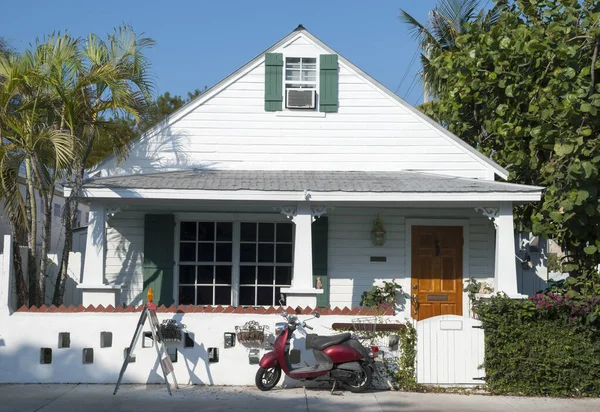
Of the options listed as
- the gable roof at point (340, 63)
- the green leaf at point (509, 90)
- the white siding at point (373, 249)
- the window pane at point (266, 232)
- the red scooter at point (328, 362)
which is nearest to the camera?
the red scooter at point (328, 362)

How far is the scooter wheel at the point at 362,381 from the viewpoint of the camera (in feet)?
32.0

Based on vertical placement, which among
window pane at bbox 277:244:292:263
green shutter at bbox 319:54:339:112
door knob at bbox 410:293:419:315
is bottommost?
door knob at bbox 410:293:419:315

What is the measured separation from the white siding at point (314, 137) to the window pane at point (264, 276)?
6.01 ft

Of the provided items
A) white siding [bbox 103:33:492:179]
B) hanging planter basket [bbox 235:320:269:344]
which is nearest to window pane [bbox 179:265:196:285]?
white siding [bbox 103:33:492:179]

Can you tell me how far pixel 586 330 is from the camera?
1003 cm

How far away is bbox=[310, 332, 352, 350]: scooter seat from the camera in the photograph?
9.70 m

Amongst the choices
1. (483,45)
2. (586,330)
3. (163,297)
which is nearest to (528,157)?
(483,45)

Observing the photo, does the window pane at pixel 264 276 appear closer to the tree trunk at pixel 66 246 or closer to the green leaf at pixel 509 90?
the tree trunk at pixel 66 246

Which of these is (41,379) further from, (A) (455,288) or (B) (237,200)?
(A) (455,288)

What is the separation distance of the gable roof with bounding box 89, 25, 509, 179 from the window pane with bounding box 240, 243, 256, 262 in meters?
→ 2.61

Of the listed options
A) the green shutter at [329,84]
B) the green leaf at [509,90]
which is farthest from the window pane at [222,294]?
the green leaf at [509,90]

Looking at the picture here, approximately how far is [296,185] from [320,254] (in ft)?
5.77

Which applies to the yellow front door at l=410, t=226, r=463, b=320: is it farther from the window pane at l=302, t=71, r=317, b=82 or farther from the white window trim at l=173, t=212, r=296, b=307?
the window pane at l=302, t=71, r=317, b=82

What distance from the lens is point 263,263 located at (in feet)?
44.2
